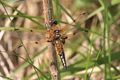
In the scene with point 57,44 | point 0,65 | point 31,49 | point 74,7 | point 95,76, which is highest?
point 74,7

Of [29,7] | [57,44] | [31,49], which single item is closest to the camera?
[57,44]

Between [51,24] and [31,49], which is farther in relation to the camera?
[31,49]

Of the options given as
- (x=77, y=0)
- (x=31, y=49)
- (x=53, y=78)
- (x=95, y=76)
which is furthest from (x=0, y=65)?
(x=53, y=78)

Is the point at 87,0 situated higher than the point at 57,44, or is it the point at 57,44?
the point at 87,0

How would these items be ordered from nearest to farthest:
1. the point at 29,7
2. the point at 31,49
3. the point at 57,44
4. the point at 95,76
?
the point at 57,44 < the point at 95,76 < the point at 31,49 < the point at 29,7

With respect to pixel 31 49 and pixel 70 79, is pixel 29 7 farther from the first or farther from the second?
pixel 70 79

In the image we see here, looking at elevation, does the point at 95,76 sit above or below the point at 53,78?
above

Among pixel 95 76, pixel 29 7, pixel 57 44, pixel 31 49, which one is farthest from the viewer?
pixel 29 7

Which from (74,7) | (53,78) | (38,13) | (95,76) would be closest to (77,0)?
(74,7)

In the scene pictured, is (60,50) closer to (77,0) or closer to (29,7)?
(77,0)
